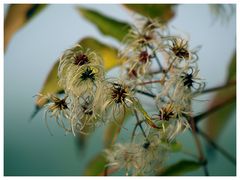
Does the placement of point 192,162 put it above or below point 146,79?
below

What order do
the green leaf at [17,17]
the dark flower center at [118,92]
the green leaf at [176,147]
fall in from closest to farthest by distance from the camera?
the dark flower center at [118,92] → the green leaf at [176,147] → the green leaf at [17,17]

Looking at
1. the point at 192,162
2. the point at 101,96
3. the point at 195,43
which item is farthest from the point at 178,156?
the point at 101,96

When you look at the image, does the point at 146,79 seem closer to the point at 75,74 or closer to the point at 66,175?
the point at 75,74

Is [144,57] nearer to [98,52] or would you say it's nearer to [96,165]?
[98,52]

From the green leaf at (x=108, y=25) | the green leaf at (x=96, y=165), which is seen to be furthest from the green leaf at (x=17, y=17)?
the green leaf at (x=96, y=165)

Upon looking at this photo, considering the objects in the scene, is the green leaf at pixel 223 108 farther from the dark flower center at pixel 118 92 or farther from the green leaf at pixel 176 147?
the dark flower center at pixel 118 92
